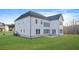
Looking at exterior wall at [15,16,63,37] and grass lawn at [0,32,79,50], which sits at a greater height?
exterior wall at [15,16,63,37]

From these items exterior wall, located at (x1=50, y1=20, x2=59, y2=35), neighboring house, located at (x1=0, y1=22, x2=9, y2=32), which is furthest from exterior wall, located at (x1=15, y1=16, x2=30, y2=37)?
exterior wall, located at (x1=50, y1=20, x2=59, y2=35)

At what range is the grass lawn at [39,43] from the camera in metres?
1.91

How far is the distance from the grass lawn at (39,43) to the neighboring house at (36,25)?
0.07 metres

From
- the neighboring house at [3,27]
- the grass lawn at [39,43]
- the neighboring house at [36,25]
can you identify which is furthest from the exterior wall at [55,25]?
the neighboring house at [3,27]

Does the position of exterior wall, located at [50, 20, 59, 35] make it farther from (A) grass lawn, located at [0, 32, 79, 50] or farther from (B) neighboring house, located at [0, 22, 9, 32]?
(B) neighboring house, located at [0, 22, 9, 32]

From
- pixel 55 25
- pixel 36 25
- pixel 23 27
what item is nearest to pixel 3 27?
pixel 23 27

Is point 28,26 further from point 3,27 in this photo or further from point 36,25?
point 3,27

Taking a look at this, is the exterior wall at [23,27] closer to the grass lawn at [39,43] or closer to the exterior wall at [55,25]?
the grass lawn at [39,43]

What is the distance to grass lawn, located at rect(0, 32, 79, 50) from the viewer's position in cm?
191

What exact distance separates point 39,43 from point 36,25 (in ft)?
0.74

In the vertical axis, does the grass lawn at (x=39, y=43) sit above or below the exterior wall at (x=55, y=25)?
below

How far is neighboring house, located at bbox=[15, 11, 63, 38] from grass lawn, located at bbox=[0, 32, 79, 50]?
72mm
